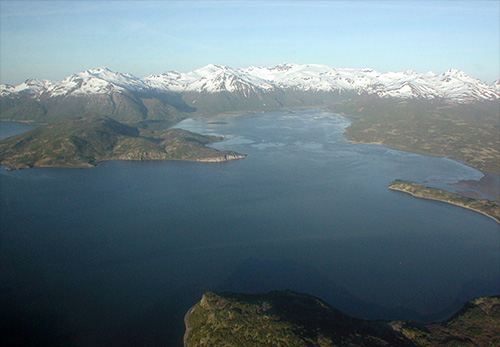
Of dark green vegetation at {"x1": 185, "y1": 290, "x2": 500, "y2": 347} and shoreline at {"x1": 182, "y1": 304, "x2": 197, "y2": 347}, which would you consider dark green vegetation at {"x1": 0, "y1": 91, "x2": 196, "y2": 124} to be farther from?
dark green vegetation at {"x1": 185, "y1": 290, "x2": 500, "y2": 347}

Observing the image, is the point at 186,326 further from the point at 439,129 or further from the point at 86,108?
the point at 86,108

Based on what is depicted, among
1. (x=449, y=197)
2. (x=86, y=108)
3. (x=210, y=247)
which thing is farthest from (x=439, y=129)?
(x=86, y=108)

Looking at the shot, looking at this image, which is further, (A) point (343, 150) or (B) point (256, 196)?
(A) point (343, 150)

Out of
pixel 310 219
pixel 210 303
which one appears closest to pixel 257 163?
pixel 310 219

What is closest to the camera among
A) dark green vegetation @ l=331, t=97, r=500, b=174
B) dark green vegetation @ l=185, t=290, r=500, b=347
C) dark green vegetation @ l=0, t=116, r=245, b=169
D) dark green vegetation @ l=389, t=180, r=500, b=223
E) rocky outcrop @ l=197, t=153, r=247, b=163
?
dark green vegetation @ l=185, t=290, r=500, b=347

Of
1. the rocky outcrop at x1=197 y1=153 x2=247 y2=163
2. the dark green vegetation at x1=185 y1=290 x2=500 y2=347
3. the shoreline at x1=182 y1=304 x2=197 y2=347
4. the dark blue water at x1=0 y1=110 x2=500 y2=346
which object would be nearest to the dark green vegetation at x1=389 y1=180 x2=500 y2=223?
the dark blue water at x1=0 y1=110 x2=500 y2=346

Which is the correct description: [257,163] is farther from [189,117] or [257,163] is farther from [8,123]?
[8,123]
